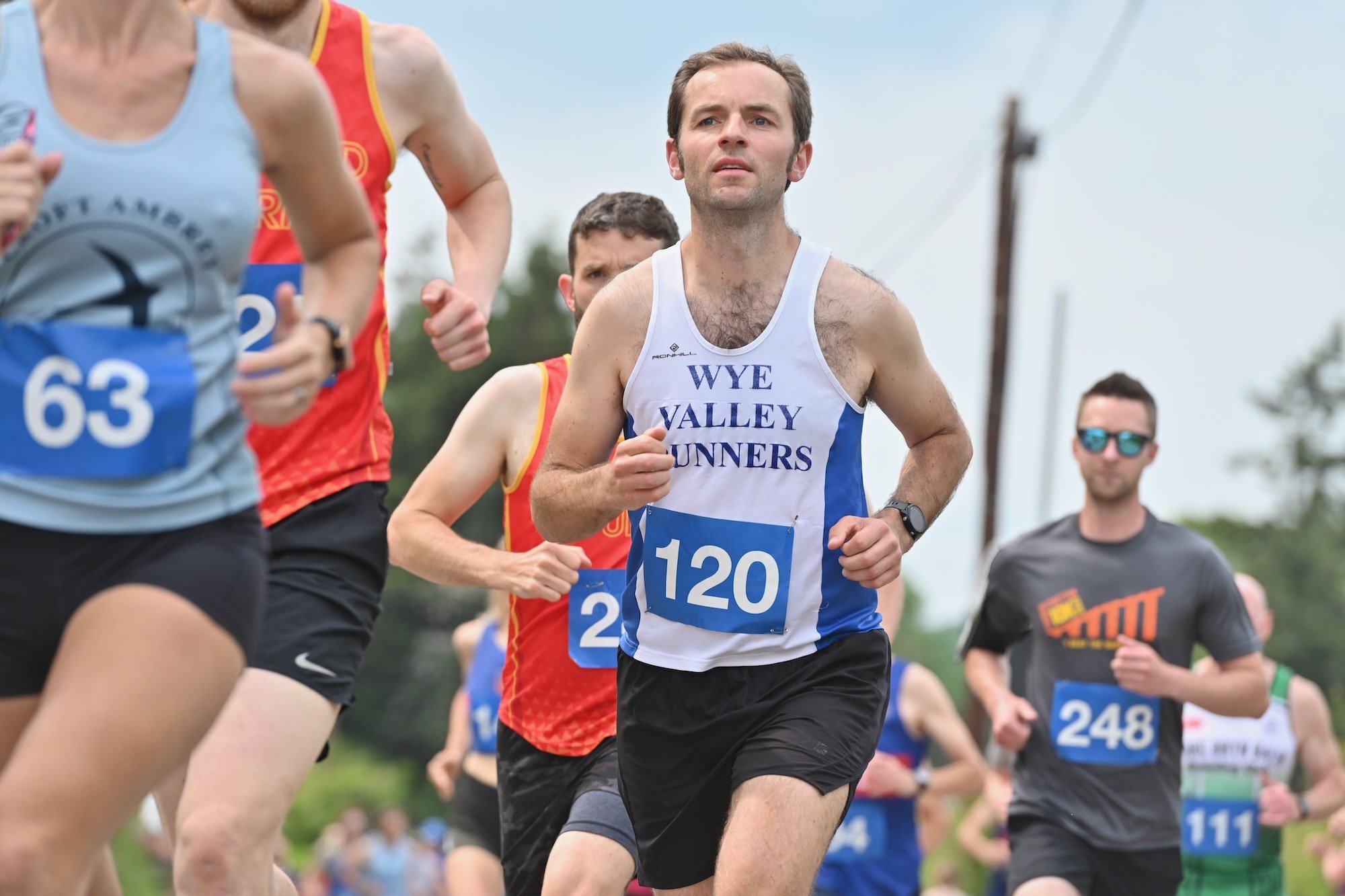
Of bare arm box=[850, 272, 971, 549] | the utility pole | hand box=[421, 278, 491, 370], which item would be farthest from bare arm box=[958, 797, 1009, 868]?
hand box=[421, 278, 491, 370]

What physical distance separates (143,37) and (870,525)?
2.11 m

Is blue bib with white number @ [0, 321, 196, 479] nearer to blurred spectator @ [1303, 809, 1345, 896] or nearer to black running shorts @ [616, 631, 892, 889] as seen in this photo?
black running shorts @ [616, 631, 892, 889]

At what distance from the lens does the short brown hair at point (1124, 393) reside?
7.95m

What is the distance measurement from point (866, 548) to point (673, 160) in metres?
1.32

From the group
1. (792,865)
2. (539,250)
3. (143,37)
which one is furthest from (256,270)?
(539,250)

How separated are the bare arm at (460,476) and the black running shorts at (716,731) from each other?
3.30ft

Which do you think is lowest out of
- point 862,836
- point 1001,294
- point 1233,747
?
point 862,836

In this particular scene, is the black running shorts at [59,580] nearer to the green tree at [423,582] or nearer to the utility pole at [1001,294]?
the utility pole at [1001,294]

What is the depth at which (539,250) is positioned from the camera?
2281 inches

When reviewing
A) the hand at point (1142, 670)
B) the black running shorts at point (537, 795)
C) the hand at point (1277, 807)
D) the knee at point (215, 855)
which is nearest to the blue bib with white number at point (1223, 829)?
the hand at point (1277, 807)

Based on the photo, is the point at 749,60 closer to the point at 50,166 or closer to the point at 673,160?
the point at 673,160

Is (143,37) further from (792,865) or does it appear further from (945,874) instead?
(945,874)

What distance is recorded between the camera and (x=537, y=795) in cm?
570

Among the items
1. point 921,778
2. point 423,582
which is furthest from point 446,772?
point 423,582
